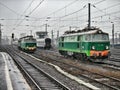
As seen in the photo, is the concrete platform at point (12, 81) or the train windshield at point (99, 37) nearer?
the concrete platform at point (12, 81)

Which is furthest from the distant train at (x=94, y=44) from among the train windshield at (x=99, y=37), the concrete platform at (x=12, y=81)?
the concrete platform at (x=12, y=81)

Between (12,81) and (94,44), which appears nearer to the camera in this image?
(12,81)

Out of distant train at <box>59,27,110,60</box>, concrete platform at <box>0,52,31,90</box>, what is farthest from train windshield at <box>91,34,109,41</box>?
concrete platform at <box>0,52,31,90</box>

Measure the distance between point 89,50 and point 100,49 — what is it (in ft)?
3.57

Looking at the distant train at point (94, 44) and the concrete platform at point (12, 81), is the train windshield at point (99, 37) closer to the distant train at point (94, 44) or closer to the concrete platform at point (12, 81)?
the distant train at point (94, 44)

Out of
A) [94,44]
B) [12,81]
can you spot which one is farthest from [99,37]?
[12,81]

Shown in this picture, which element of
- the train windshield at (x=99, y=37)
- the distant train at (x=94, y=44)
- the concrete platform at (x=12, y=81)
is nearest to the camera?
the concrete platform at (x=12, y=81)

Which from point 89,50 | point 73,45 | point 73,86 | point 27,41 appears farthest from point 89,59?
point 27,41

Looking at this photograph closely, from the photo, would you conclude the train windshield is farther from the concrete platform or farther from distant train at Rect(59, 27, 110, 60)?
the concrete platform

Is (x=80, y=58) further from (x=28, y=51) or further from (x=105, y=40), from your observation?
(x=28, y=51)

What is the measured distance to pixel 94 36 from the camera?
30109 mm

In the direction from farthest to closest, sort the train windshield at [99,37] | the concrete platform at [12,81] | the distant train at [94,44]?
1. the train windshield at [99,37]
2. the distant train at [94,44]
3. the concrete platform at [12,81]

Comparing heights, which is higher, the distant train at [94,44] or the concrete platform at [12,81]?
the distant train at [94,44]

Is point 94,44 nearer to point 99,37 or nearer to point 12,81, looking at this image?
point 99,37
